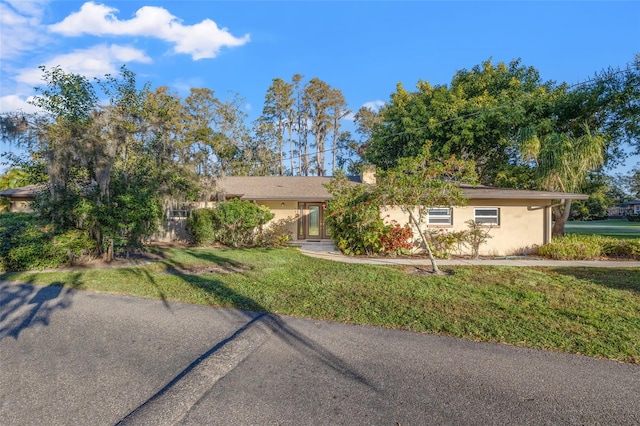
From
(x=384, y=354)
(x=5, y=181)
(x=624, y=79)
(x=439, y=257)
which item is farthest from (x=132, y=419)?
(x=5, y=181)

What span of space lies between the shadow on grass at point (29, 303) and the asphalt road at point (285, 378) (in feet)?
0.25

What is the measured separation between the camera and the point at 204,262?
1036 centimetres

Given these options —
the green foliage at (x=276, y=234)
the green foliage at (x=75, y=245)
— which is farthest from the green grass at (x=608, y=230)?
the green foliage at (x=75, y=245)

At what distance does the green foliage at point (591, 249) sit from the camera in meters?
11.0

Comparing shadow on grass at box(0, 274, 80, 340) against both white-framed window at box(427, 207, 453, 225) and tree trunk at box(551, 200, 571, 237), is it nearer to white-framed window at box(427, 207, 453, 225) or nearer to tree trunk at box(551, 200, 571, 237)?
white-framed window at box(427, 207, 453, 225)

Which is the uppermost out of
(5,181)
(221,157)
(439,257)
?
(221,157)

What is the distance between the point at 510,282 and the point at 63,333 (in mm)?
8308

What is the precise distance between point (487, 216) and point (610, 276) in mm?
4704

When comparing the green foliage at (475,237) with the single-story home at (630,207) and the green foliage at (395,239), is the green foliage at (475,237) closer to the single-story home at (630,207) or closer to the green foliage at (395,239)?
the green foliage at (395,239)

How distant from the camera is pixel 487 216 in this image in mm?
12562

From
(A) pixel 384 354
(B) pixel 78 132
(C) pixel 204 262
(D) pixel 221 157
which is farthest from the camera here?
(D) pixel 221 157

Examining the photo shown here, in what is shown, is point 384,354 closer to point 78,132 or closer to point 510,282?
point 510,282

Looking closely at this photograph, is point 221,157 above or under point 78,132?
above

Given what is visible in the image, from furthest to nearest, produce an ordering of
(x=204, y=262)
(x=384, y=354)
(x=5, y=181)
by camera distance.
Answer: (x=5, y=181)
(x=204, y=262)
(x=384, y=354)
